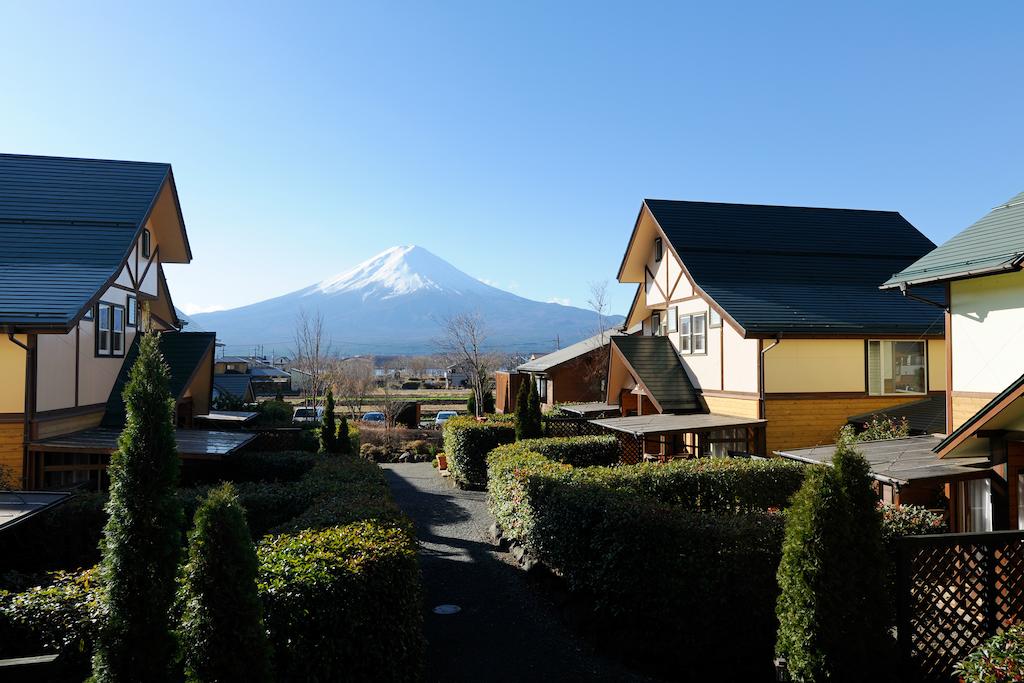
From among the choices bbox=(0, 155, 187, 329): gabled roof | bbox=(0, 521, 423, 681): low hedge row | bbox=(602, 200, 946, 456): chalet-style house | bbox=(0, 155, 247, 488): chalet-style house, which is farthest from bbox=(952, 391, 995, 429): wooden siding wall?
bbox=(0, 155, 187, 329): gabled roof

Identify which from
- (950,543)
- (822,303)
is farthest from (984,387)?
(822,303)

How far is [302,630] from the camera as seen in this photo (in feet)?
19.7

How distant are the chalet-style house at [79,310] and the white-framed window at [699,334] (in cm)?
1341

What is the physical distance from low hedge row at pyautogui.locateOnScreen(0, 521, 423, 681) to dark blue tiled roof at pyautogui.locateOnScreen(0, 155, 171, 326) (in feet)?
29.8

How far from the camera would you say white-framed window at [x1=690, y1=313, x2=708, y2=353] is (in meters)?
19.7

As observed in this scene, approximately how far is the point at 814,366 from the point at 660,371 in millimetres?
4803

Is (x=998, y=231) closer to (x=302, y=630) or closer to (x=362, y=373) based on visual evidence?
(x=302, y=630)

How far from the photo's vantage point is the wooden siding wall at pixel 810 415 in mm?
17203

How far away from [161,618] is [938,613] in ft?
24.7

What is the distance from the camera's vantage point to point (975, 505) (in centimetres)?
1037

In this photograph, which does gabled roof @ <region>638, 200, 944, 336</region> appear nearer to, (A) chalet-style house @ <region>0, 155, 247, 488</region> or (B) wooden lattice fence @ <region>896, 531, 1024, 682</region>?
(B) wooden lattice fence @ <region>896, 531, 1024, 682</region>

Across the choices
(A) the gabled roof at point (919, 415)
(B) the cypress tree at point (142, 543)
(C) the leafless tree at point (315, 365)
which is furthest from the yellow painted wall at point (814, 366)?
(C) the leafless tree at point (315, 365)

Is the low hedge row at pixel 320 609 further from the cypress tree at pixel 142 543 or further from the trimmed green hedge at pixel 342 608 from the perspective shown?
the cypress tree at pixel 142 543

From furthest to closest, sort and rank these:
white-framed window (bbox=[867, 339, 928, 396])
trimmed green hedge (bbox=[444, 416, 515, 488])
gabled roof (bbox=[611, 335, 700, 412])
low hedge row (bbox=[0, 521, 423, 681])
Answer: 1. trimmed green hedge (bbox=[444, 416, 515, 488])
2. gabled roof (bbox=[611, 335, 700, 412])
3. white-framed window (bbox=[867, 339, 928, 396])
4. low hedge row (bbox=[0, 521, 423, 681])
